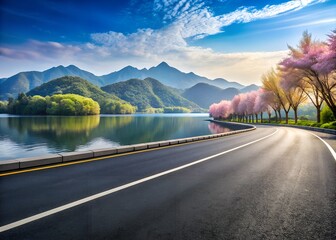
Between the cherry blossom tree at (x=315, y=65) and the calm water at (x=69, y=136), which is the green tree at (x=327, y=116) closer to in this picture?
the cherry blossom tree at (x=315, y=65)

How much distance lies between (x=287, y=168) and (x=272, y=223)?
17.9 ft

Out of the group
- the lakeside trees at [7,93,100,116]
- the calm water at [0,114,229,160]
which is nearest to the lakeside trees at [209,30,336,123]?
the calm water at [0,114,229,160]

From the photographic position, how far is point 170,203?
4977 mm

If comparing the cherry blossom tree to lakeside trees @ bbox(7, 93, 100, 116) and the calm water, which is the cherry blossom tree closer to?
the calm water

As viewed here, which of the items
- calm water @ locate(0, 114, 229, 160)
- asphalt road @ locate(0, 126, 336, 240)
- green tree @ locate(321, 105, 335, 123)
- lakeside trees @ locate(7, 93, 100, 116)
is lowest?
calm water @ locate(0, 114, 229, 160)

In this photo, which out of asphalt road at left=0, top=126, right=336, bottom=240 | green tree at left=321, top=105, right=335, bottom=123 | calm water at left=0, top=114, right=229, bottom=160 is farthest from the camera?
green tree at left=321, top=105, right=335, bottom=123

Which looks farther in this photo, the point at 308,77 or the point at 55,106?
the point at 55,106

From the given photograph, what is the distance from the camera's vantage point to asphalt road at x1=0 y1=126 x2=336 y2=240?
148 inches

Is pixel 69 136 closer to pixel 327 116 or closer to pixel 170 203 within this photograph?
pixel 170 203

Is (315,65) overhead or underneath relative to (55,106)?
overhead

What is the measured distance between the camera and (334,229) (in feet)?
12.8

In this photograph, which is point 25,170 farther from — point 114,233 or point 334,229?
point 334,229

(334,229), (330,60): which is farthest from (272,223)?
(330,60)

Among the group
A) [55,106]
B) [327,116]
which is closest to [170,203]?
[327,116]
